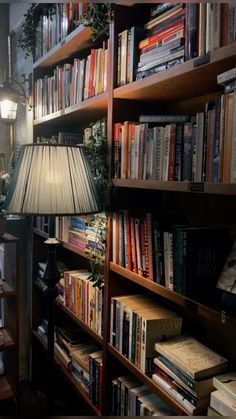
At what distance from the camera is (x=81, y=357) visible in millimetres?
1914

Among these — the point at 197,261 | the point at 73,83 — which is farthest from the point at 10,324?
the point at 197,261

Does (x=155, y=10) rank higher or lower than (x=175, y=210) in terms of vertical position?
higher

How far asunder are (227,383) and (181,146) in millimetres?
721

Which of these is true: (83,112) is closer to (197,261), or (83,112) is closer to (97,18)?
(97,18)

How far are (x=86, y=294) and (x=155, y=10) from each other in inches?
51.4

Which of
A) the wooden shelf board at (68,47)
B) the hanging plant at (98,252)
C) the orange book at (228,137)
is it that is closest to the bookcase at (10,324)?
the hanging plant at (98,252)

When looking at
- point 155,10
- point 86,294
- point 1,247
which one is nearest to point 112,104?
point 155,10

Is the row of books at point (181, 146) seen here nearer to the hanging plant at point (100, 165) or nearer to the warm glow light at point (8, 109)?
the hanging plant at point (100, 165)

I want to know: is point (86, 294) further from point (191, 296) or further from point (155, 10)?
point (155, 10)

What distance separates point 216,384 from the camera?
3.52ft

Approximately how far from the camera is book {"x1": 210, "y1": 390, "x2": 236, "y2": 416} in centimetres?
99

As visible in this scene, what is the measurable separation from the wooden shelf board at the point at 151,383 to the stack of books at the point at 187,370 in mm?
13

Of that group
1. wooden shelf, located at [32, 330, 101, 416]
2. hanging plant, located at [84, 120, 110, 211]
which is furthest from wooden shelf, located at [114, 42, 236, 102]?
wooden shelf, located at [32, 330, 101, 416]

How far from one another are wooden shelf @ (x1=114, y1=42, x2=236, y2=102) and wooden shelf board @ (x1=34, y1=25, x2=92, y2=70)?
487 mm
